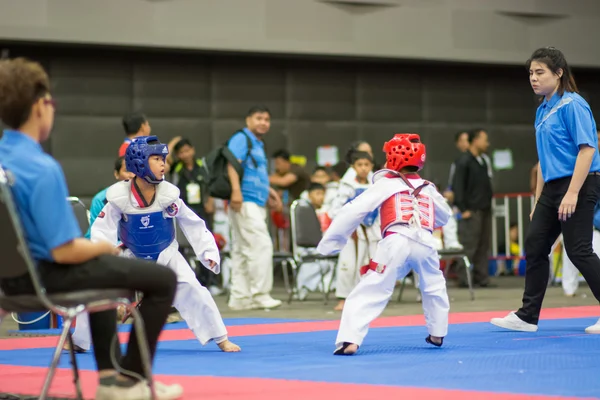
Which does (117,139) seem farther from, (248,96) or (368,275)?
(368,275)

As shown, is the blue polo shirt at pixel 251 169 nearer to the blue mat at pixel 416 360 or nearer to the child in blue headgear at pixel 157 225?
the blue mat at pixel 416 360

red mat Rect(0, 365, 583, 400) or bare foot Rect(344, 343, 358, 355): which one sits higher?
red mat Rect(0, 365, 583, 400)

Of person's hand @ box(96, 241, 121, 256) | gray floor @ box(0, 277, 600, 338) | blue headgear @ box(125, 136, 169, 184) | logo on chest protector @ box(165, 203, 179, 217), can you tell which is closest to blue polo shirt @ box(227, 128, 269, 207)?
gray floor @ box(0, 277, 600, 338)

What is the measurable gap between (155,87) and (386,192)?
8.82 meters

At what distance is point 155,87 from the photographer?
14016mm

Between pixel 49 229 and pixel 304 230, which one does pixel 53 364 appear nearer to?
pixel 49 229

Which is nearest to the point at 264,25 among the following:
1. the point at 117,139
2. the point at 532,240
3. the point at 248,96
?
the point at 248,96

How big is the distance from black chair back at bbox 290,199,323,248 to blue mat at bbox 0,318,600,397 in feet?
11.1

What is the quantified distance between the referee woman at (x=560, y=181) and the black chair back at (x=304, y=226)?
3974mm

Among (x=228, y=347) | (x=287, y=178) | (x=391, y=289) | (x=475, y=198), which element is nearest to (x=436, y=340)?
(x=391, y=289)

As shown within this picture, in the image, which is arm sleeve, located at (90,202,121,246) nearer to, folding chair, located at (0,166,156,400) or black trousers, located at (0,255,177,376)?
black trousers, located at (0,255,177,376)

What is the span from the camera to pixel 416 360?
16.8 feet

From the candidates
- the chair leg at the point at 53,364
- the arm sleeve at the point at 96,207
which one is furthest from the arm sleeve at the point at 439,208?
the chair leg at the point at 53,364

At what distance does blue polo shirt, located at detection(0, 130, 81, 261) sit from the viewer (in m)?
3.45
